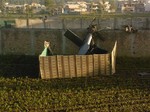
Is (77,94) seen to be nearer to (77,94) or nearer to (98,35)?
(77,94)

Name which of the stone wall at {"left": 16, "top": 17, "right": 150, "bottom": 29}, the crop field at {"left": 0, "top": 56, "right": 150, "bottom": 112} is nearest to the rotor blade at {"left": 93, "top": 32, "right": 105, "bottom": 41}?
the crop field at {"left": 0, "top": 56, "right": 150, "bottom": 112}

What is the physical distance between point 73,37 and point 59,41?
1.46m

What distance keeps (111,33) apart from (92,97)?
7.96m

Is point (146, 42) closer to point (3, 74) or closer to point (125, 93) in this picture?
point (125, 93)

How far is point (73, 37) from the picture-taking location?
65.6 ft

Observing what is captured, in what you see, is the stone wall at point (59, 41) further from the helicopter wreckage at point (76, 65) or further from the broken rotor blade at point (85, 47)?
the helicopter wreckage at point (76, 65)

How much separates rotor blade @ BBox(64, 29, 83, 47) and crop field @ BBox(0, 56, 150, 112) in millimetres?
3935

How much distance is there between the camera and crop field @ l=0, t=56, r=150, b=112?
1262cm

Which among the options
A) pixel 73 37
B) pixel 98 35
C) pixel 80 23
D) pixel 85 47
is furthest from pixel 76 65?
pixel 80 23

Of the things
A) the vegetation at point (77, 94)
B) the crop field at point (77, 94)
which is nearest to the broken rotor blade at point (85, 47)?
the crop field at point (77, 94)

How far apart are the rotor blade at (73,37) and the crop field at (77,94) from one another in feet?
12.9

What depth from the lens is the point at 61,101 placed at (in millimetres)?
13203

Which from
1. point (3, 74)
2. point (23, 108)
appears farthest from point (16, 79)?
point (23, 108)

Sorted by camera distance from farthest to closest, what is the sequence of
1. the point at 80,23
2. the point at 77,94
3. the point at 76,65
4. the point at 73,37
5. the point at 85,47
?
the point at 80,23 → the point at 73,37 → the point at 85,47 → the point at 76,65 → the point at 77,94
